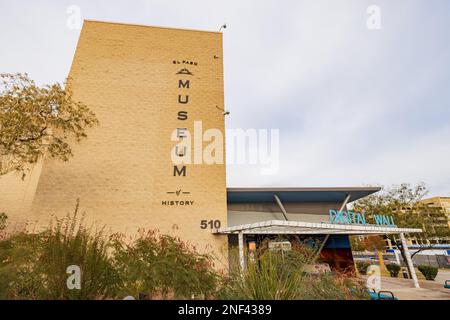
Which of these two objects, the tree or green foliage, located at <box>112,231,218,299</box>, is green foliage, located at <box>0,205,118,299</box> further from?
the tree

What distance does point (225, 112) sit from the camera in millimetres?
12883

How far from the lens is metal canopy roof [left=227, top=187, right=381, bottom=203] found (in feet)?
39.7

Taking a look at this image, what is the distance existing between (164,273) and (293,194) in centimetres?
964

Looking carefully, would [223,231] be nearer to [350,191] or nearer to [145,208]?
[145,208]

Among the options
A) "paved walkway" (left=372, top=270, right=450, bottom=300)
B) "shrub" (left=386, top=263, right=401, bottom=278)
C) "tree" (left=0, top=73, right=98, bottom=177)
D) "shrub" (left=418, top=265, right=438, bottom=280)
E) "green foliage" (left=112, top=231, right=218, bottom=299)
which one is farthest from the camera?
"shrub" (left=386, top=263, right=401, bottom=278)

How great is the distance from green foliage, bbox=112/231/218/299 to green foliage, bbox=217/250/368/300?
580 mm

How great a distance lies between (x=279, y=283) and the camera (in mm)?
3359

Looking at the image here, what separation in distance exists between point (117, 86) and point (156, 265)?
11.0 meters

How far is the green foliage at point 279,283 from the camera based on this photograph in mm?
3322

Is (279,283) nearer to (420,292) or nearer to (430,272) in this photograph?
(420,292)

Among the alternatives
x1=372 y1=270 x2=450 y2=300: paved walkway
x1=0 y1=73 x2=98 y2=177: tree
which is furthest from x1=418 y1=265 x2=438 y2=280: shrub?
x1=0 y1=73 x2=98 y2=177: tree

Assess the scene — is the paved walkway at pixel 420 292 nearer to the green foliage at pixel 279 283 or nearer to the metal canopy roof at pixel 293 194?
the metal canopy roof at pixel 293 194

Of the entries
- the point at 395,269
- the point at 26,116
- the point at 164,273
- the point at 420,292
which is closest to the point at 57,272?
the point at 164,273

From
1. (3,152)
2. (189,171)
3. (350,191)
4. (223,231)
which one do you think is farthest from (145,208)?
(350,191)
